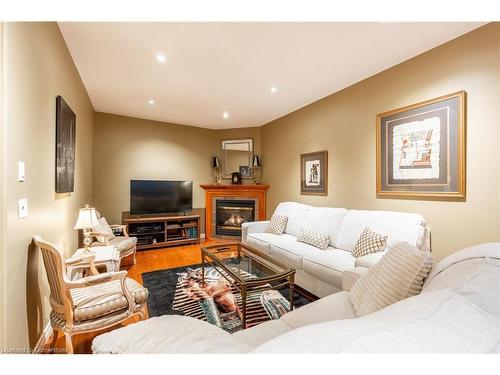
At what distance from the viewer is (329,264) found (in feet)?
7.47

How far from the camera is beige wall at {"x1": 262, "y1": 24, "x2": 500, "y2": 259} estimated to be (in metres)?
1.90

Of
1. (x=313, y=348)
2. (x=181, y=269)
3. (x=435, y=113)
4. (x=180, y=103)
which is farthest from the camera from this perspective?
(x=180, y=103)

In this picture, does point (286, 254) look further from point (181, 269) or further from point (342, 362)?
point (342, 362)

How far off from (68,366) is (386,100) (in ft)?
11.2

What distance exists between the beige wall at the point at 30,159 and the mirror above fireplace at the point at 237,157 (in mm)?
3491

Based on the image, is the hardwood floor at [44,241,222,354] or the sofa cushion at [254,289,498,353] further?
the hardwood floor at [44,241,222,354]

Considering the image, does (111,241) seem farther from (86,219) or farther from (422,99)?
(422,99)

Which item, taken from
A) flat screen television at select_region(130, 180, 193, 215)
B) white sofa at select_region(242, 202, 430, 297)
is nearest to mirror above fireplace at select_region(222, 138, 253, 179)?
flat screen television at select_region(130, 180, 193, 215)

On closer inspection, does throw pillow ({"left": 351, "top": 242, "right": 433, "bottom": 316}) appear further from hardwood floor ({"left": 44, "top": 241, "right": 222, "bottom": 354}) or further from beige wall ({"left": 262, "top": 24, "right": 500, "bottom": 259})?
hardwood floor ({"left": 44, "top": 241, "right": 222, "bottom": 354})

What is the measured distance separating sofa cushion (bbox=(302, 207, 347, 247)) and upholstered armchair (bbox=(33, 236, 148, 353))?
2247mm

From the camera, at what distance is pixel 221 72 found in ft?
9.04

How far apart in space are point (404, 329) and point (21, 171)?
2.00 m

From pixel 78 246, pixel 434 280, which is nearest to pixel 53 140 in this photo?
pixel 78 246

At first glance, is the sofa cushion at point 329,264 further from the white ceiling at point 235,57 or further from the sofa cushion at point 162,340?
the white ceiling at point 235,57
